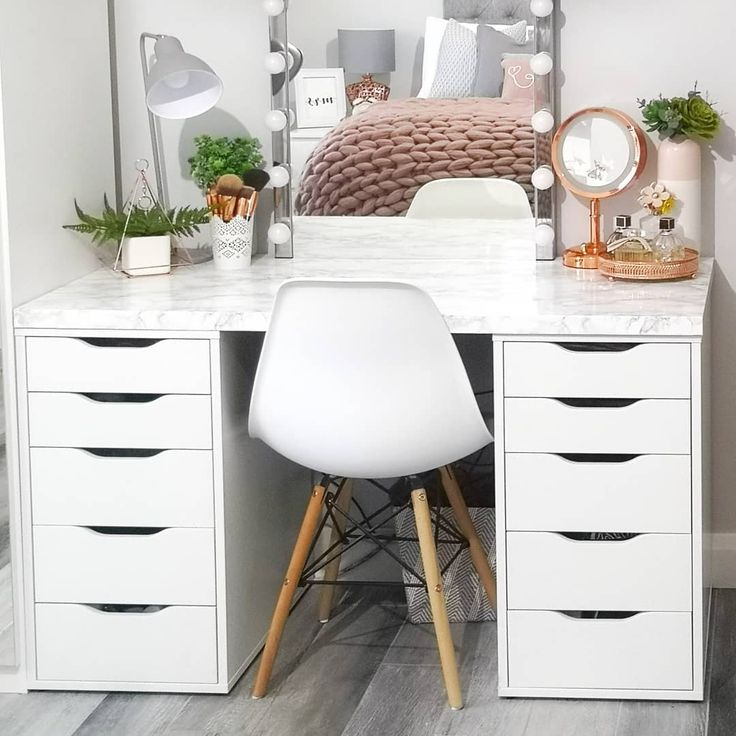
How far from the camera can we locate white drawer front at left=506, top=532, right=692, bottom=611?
243 cm

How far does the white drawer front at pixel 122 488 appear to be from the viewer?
2531 mm

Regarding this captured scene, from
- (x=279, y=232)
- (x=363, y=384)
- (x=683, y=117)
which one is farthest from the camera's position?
(x=279, y=232)

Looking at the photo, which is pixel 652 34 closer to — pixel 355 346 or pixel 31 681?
pixel 355 346

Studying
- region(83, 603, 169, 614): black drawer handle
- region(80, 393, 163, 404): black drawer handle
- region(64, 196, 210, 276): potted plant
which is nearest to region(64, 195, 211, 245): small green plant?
region(64, 196, 210, 276): potted plant

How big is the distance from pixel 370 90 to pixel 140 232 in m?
0.61

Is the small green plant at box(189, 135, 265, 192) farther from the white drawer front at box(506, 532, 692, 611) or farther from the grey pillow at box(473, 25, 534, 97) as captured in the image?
the white drawer front at box(506, 532, 692, 611)

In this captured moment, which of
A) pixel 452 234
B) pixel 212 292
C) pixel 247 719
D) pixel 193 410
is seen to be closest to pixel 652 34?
pixel 452 234

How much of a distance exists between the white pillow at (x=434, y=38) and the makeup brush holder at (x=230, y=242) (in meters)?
0.50

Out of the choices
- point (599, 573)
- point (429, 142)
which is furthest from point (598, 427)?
point (429, 142)

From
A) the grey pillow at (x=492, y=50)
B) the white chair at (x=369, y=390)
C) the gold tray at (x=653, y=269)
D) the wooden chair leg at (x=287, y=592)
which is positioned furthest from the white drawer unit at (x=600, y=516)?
the grey pillow at (x=492, y=50)

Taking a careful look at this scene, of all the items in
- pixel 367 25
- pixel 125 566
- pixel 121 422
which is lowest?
pixel 125 566

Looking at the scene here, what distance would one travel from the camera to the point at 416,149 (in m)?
2.99

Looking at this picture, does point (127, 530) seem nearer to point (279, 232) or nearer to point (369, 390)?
point (369, 390)

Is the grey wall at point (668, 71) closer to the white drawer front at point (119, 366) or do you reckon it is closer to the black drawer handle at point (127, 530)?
the white drawer front at point (119, 366)
